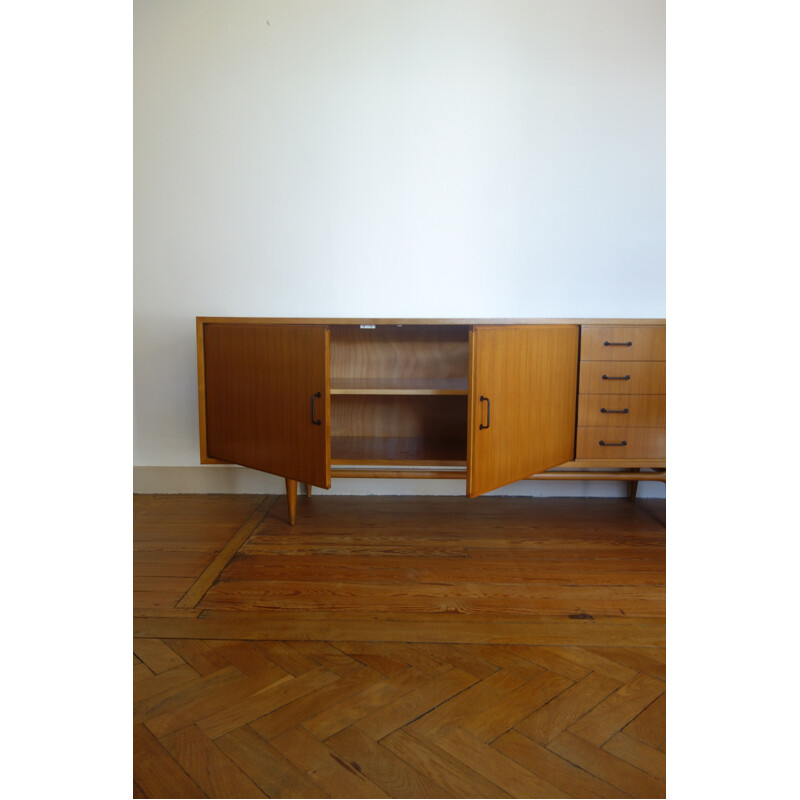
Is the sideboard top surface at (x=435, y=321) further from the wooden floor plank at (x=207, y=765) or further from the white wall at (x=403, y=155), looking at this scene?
the wooden floor plank at (x=207, y=765)

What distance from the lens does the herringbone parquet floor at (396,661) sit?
115 centimetres

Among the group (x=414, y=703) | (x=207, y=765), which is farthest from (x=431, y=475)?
(x=207, y=765)

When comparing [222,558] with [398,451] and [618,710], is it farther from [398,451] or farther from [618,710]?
[618,710]

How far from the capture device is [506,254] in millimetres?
2811

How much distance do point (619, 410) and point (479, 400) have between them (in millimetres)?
628

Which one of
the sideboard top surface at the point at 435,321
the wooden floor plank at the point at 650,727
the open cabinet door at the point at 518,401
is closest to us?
the wooden floor plank at the point at 650,727

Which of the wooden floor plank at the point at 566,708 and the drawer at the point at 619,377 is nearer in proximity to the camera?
the wooden floor plank at the point at 566,708

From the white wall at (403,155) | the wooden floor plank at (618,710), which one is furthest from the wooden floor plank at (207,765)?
the white wall at (403,155)

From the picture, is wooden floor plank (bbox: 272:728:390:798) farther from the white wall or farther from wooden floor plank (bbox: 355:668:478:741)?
the white wall

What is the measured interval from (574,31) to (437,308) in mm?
1334

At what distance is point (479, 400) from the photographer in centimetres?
216
